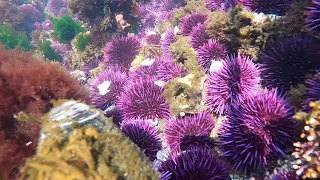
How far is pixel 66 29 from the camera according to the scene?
9.80 m

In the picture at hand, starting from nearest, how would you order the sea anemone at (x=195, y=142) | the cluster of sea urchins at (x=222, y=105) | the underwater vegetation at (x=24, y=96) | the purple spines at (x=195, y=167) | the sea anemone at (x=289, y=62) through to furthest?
the underwater vegetation at (x=24, y=96) < the purple spines at (x=195, y=167) < the cluster of sea urchins at (x=222, y=105) < the sea anemone at (x=289, y=62) < the sea anemone at (x=195, y=142)

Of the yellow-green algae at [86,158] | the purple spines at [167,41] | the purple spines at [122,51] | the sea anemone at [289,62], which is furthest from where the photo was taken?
the purple spines at [122,51]

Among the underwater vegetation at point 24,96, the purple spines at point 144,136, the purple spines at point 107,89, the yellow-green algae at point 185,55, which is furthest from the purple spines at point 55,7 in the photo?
the purple spines at point 144,136

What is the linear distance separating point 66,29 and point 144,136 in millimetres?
7353

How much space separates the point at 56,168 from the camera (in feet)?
5.72

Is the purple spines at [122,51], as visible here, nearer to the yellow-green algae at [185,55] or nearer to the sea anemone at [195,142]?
the yellow-green algae at [185,55]

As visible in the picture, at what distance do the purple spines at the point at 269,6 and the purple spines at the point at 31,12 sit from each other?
56.0 ft

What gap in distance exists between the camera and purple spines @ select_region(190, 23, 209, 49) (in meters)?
5.54

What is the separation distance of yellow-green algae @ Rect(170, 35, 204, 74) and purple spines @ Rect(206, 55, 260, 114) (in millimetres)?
972

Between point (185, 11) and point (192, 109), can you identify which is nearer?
point (192, 109)

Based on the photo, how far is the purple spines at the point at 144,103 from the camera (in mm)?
4883

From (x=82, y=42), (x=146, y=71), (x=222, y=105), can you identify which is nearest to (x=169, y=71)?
(x=146, y=71)

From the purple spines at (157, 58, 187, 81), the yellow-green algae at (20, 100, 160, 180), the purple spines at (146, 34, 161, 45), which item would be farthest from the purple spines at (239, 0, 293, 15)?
the yellow-green algae at (20, 100, 160, 180)

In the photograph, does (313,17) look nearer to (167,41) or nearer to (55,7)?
(167,41)
